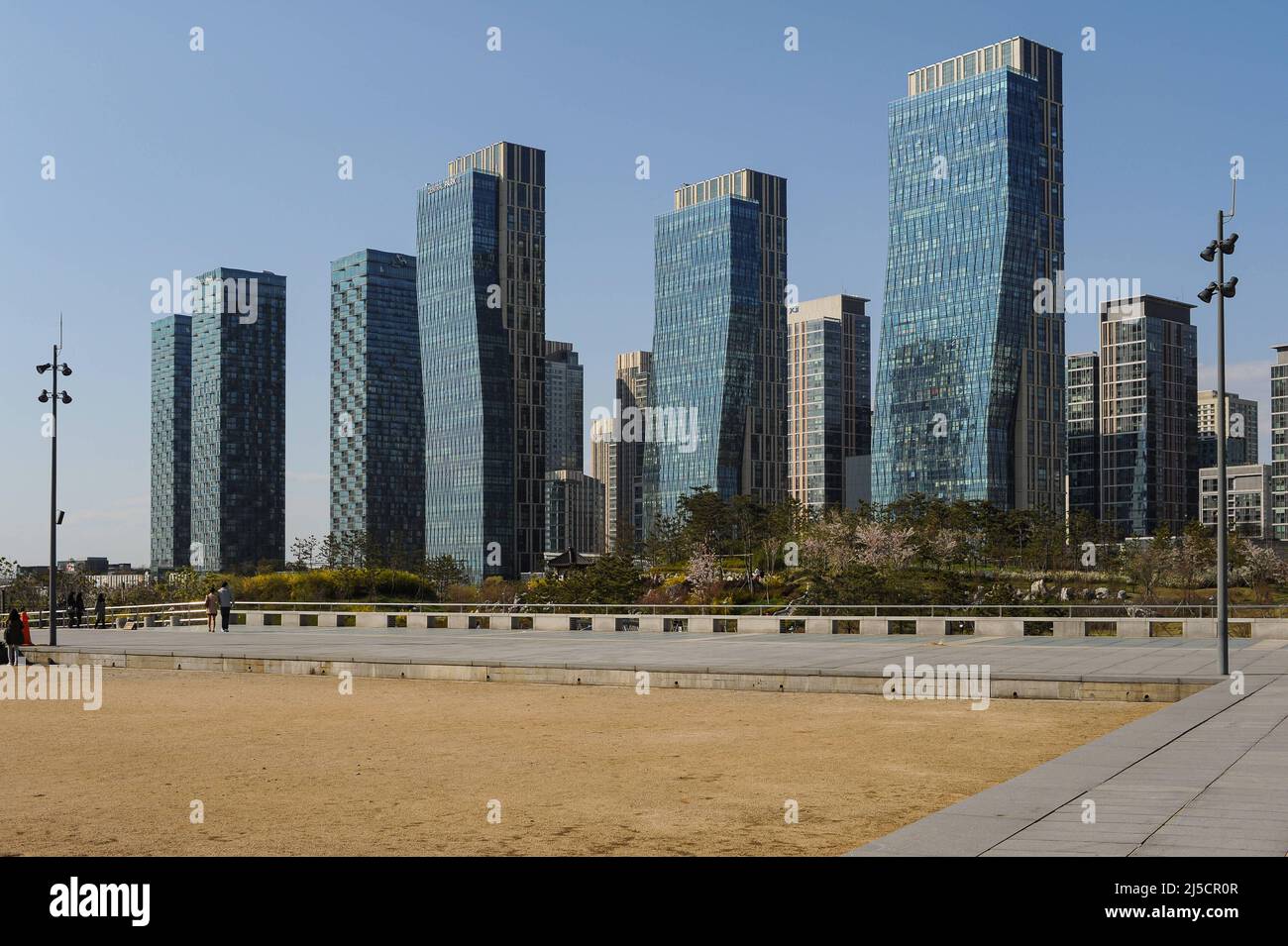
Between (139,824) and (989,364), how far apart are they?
153 m

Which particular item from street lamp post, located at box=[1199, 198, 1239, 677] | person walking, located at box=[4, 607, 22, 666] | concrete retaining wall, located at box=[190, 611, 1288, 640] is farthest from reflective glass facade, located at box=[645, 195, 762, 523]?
street lamp post, located at box=[1199, 198, 1239, 677]

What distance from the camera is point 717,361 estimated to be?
7618 inches

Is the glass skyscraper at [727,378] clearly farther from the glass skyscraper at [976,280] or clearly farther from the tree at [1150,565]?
the tree at [1150,565]

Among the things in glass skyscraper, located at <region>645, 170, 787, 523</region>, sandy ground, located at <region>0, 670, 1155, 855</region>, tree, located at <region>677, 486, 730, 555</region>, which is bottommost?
sandy ground, located at <region>0, 670, 1155, 855</region>

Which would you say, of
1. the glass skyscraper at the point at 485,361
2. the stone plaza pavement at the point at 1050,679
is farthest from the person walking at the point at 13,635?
the glass skyscraper at the point at 485,361

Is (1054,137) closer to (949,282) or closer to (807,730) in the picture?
(949,282)

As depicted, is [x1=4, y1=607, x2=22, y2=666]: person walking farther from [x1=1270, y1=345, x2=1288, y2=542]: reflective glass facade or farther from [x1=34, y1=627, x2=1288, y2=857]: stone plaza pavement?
[x1=1270, y1=345, x2=1288, y2=542]: reflective glass facade

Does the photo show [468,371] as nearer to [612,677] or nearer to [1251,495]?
[1251,495]

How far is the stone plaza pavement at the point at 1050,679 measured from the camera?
865 cm

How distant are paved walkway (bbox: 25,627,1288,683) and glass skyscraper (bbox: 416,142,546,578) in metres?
139

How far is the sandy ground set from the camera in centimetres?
990

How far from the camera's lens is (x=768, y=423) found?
196 metres

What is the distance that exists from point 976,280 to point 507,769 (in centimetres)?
15178
